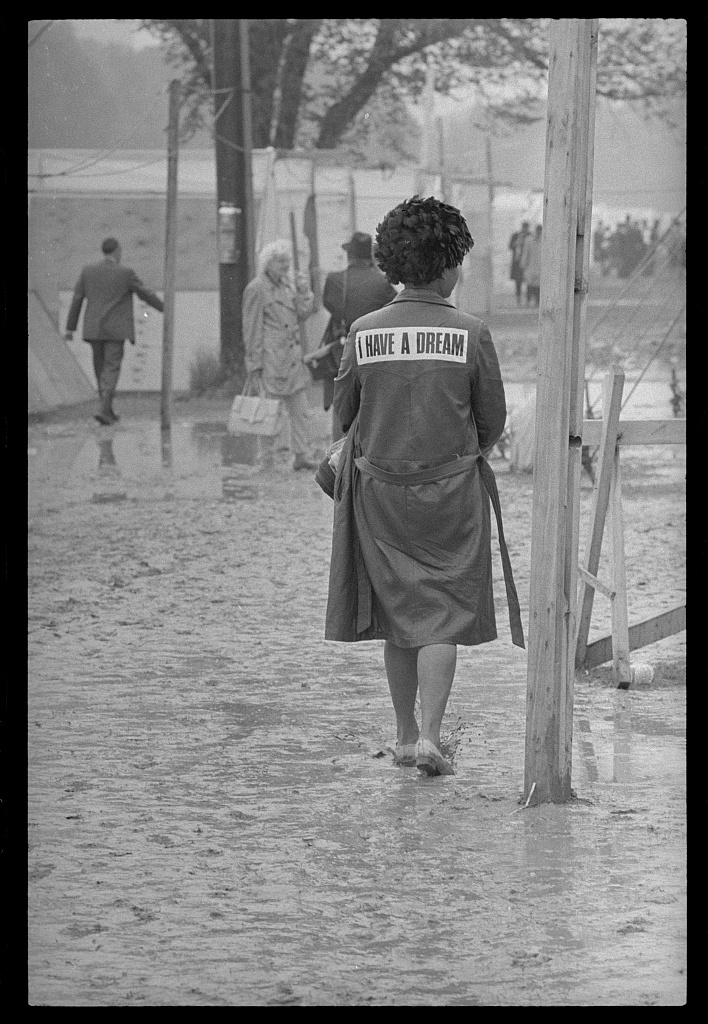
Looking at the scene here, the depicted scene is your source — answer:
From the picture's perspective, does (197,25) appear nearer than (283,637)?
Result: No

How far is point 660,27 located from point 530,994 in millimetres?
27631

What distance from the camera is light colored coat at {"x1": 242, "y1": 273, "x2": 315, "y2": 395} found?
12.8 meters

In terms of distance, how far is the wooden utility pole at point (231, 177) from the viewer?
756 inches

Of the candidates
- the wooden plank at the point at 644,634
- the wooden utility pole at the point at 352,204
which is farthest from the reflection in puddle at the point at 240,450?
the wooden plank at the point at 644,634

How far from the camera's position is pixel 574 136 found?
477 centimetres

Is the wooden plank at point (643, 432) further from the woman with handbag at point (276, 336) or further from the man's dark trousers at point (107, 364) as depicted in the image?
the man's dark trousers at point (107, 364)

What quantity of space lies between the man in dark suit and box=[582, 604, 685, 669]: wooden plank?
9.94m

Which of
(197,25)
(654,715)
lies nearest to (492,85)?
(197,25)

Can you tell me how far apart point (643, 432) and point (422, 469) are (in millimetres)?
1555

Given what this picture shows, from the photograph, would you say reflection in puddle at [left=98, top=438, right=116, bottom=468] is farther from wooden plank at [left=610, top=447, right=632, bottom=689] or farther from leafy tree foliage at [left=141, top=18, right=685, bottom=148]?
leafy tree foliage at [left=141, top=18, right=685, bottom=148]

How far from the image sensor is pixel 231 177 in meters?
19.5

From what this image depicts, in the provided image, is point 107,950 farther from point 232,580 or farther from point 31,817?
point 232,580

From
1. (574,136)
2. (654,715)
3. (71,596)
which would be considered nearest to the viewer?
(574,136)
